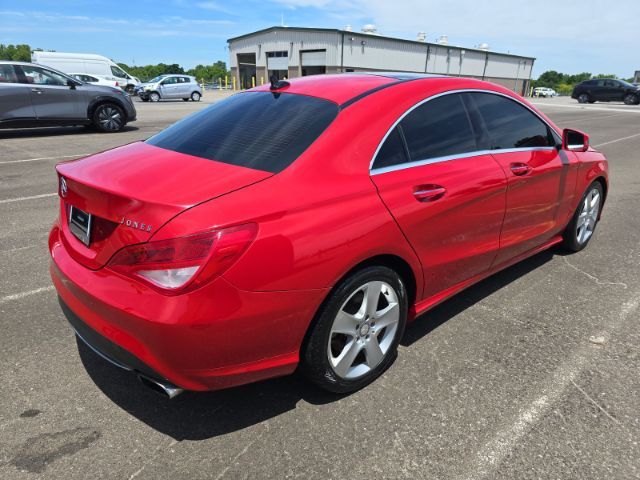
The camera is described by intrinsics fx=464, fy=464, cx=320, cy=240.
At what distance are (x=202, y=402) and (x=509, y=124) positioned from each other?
9.23 feet

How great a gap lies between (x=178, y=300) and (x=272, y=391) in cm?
98

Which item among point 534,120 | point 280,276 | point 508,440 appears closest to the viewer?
point 280,276

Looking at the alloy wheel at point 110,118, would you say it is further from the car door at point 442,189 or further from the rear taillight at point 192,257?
the rear taillight at point 192,257

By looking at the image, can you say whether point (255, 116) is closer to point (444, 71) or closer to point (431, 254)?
point (431, 254)

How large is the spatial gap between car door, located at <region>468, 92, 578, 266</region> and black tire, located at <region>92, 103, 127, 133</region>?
11.1 m

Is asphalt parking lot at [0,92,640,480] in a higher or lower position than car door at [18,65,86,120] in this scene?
lower

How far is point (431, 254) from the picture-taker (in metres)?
2.73

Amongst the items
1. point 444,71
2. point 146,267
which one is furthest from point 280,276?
point 444,71

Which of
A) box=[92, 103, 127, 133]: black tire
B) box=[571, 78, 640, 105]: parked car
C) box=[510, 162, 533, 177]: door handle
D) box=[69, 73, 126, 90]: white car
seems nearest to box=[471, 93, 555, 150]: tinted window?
box=[510, 162, 533, 177]: door handle

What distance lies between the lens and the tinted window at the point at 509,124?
3240mm

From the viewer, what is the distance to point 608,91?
37.4 m

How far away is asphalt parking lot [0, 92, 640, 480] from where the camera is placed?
82.1 inches

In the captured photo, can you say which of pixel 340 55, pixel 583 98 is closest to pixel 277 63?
pixel 340 55

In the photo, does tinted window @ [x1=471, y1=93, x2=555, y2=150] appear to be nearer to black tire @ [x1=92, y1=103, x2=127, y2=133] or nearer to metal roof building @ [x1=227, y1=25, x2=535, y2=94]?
black tire @ [x1=92, y1=103, x2=127, y2=133]
